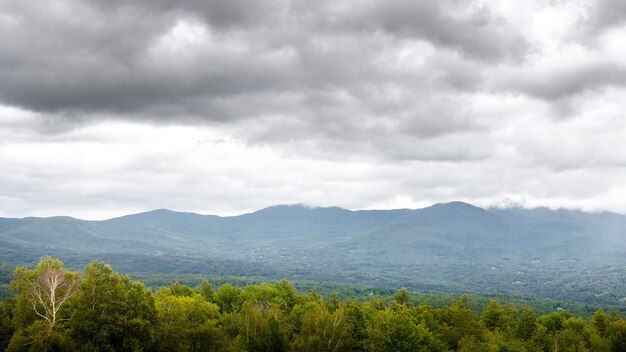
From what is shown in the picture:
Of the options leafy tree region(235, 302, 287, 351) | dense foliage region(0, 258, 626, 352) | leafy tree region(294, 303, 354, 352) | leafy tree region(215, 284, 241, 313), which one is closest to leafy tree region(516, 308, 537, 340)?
dense foliage region(0, 258, 626, 352)

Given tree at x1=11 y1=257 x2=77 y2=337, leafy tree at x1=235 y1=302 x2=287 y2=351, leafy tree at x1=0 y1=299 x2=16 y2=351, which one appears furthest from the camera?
leafy tree at x1=0 y1=299 x2=16 y2=351

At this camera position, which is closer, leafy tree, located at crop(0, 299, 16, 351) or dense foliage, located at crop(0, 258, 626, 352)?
dense foliage, located at crop(0, 258, 626, 352)

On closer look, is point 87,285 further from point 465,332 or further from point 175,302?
point 465,332

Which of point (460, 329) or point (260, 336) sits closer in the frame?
point (260, 336)

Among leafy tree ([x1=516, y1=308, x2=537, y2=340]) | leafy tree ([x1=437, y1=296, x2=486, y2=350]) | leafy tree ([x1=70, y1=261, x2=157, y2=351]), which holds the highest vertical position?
leafy tree ([x1=70, y1=261, x2=157, y2=351])

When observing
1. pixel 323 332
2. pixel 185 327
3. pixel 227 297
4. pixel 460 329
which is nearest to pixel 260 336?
pixel 323 332

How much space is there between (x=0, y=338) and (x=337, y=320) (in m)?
44.3

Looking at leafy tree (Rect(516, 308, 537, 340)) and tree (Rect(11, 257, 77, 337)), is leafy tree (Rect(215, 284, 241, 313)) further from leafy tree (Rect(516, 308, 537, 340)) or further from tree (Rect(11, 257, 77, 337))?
leafy tree (Rect(516, 308, 537, 340))

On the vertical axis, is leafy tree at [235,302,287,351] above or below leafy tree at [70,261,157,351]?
below

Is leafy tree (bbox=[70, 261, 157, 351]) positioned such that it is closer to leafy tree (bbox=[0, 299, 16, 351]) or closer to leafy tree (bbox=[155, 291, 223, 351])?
leafy tree (bbox=[155, 291, 223, 351])

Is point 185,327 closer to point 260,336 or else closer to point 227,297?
point 260,336

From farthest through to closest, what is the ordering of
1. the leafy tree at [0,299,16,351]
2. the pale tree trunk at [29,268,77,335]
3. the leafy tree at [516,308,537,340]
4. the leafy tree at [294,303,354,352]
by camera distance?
the leafy tree at [516,308,537,340] < the leafy tree at [0,299,16,351] < the leafy tree at [294,303,354,352] < the pale tree trunk at [29,268,77,335]

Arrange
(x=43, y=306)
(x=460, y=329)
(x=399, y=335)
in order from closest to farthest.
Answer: (x=43, y=306)
(x=399, y=335)
(x=460, y=329)

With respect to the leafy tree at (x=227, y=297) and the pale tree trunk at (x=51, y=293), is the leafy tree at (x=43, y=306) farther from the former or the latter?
the leafy tree at (x=227, y=297)
